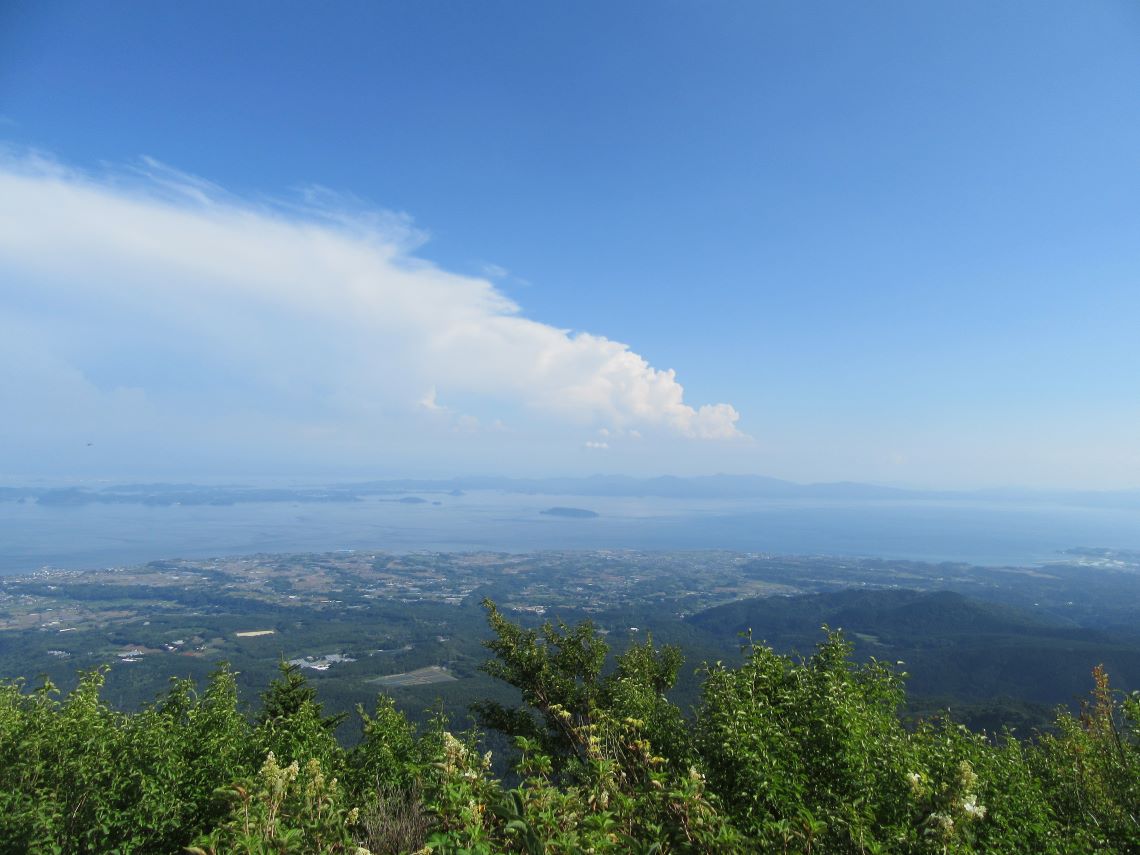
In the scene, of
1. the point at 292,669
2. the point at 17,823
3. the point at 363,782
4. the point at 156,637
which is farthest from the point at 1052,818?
the point at 156,637

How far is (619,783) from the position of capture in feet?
17.2

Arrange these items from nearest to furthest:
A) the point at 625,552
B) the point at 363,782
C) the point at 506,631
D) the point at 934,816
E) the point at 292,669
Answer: the point at 934,816
the point at 363,782
the point at 292,669
the point at 506,631
the point at 625,552

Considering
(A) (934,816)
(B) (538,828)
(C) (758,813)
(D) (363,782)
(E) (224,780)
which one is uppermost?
(B) (538,828)

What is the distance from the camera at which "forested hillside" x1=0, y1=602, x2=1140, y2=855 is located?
374 cm

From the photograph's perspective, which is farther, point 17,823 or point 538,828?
point 17,823

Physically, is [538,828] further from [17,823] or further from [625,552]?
[625,552]

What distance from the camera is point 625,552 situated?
18725 centimetres

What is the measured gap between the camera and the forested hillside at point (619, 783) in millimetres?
3744

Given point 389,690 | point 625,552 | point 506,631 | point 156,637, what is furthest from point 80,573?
point 506,631

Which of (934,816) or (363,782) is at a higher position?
(934,816)

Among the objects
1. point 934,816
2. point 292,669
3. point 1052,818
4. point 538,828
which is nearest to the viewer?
point 538,828

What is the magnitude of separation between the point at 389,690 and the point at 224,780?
5908 centimetres

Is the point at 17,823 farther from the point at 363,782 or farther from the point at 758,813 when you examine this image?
the point at 758,813

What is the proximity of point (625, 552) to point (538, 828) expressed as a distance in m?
189
